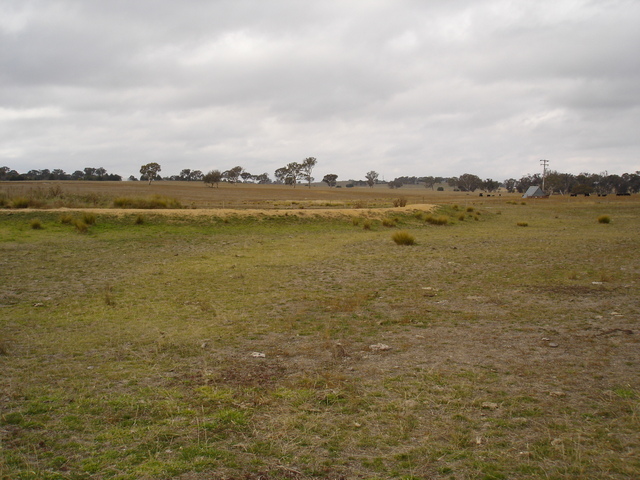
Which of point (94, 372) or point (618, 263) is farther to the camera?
point (618, 263)

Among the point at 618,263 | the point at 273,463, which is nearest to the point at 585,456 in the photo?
the point at 273,463

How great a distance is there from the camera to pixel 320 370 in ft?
17.1

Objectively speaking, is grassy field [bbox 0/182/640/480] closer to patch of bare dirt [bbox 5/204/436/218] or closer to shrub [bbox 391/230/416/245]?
shrub [bbox 391/230/416/245]

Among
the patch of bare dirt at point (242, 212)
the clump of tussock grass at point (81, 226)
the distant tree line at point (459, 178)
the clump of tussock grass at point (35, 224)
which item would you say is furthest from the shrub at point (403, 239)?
the distant tree line at point (459, 178)

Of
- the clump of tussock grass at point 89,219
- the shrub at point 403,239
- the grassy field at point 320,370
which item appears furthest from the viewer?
the clump of tussock grass at point 89,219

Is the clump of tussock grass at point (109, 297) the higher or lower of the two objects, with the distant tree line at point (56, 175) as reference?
lower

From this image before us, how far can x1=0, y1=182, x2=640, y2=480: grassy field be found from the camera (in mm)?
3393

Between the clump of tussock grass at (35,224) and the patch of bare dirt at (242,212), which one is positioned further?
the patch of bare dirt at (242,212)

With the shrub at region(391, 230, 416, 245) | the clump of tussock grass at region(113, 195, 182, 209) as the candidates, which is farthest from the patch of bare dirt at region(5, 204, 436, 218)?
the shrub at region(391, 230, 416, 245)

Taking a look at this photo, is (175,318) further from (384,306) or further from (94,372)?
(384,306)

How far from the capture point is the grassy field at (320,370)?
339 centimetres

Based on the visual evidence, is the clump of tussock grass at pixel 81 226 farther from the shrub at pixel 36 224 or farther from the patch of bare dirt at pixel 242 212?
the patch of bare dirt at pixel 242 212

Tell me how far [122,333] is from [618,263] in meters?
12.2

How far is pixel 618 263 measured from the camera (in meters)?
12.3
